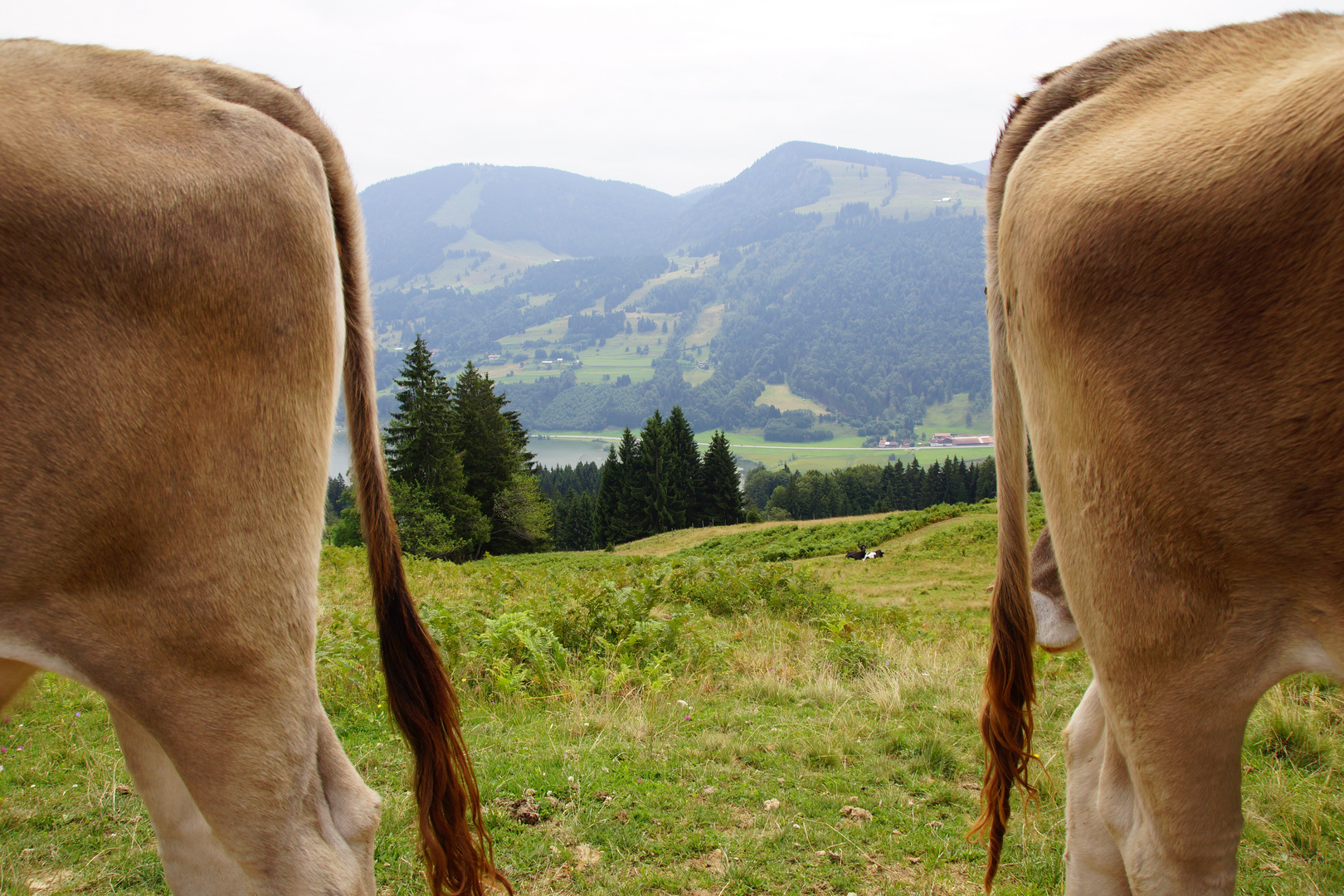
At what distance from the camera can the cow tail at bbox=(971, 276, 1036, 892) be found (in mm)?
2584

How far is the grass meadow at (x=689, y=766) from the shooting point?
3273 millimetres

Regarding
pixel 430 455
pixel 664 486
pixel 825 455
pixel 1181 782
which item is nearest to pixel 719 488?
pixel 664 486

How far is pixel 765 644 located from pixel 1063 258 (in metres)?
6.25

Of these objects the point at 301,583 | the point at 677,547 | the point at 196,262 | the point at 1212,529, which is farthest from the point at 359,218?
the point at 677,547

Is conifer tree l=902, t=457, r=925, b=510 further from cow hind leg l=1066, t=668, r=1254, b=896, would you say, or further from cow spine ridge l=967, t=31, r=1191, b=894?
cow hind leg l=1066, t=668, r=1254, b=896

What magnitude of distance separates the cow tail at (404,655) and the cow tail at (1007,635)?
1750mm

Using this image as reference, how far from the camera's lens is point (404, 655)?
2359mm

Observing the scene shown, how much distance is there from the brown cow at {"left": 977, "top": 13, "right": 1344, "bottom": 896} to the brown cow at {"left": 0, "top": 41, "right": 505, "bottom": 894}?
200 centimetres

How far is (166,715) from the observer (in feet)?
5.69

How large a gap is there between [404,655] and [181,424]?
1.04 metres

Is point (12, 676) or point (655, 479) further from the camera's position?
point (655, 479)

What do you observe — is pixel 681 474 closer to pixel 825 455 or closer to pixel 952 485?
pixel 952 485

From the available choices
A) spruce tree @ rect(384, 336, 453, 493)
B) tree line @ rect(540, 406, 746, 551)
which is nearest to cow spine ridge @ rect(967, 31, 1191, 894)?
spruce tree @ rect(384, 336, 453, 493)

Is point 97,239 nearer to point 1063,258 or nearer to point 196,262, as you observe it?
point 196,262
